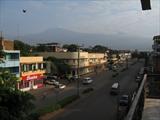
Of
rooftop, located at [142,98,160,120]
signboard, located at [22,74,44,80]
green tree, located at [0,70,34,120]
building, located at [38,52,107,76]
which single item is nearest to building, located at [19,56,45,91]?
signboard, located at [22,74,44,80]

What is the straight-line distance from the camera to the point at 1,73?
13.3 m

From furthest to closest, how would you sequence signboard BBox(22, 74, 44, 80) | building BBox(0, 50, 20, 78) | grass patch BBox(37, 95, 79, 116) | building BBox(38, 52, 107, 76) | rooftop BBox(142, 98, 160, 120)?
building BBox(38, 52, 107, 76) → signboard BBox(22, 74, 44, 80) → building BBox(0, 50, 20, 78) → grass patch BBox(37, 95, 79, 116) → rooftop BBox(142, 98, 160, 120)

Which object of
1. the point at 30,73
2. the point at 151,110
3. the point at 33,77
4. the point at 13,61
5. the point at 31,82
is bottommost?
the point at 31,82

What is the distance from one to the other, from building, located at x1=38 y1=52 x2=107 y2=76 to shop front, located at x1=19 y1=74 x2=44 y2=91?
1448 centimetres

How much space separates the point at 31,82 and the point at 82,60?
33.4 metres

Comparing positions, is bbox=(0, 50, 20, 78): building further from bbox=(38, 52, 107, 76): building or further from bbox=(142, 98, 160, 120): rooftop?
bbox=(142, 98, 160, 120): rooftop

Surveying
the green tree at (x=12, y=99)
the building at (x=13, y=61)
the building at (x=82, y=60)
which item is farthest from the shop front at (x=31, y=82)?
the green tree at (x=12, y=99)

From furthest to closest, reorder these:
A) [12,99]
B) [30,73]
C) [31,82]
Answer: [31,82] < [30,73] < [12,99]

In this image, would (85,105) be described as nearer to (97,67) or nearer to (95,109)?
(95,109)

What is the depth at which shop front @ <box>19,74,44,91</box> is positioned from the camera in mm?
52125

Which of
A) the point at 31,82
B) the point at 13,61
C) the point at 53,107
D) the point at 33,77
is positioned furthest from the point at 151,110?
the point at 33,77

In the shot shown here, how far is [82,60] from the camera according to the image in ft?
289

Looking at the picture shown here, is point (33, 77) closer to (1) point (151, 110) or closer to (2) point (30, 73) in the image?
(2) point (30, 73)

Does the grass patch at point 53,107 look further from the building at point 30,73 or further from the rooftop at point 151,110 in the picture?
the rooftop at point 151,110
